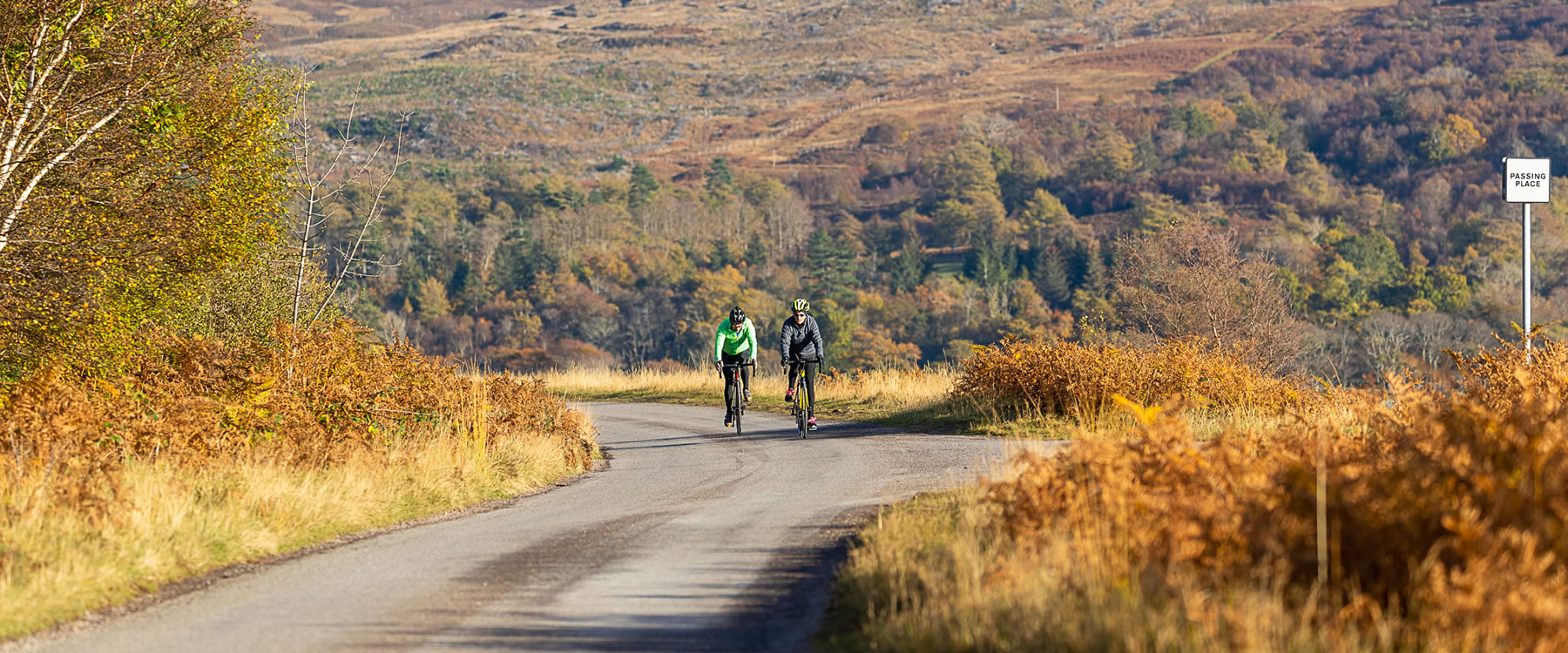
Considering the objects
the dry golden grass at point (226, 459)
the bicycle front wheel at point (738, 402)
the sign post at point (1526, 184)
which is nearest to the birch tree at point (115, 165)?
the dry golden grass at point (226, 459)

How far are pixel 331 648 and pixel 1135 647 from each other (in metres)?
4.02

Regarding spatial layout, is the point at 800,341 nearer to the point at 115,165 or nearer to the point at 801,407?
the point at 801,407

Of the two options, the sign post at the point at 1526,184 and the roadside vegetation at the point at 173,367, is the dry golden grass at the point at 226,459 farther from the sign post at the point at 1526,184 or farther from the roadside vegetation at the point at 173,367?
→ the sign post at the point at 1526,184

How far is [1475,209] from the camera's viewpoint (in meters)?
116

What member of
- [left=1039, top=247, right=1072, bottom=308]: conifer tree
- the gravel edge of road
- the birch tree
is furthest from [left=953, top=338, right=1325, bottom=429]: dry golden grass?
[left=1039, top=247, right=1072, bottom=308]: conifer tree

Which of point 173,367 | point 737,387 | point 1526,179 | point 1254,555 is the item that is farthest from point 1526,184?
point 173,367

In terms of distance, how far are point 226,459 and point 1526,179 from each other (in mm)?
16864

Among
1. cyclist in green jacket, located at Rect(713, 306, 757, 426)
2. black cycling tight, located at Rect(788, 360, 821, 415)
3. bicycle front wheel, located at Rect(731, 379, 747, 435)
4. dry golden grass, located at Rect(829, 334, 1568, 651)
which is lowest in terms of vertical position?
bicycle front wheel, located at Rect(731, 379, 747, 435)

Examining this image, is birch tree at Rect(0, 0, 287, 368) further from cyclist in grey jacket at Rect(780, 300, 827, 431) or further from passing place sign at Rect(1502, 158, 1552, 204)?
passing place sign at Rect(1502, 158, 1552, 204)

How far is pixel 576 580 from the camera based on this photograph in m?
9.15

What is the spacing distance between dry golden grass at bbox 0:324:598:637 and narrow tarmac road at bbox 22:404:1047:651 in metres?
0.52

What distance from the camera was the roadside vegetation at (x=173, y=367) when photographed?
10.2 metres

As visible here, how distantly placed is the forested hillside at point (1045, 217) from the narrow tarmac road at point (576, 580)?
67044 mm

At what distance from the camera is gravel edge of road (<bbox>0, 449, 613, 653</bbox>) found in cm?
779
